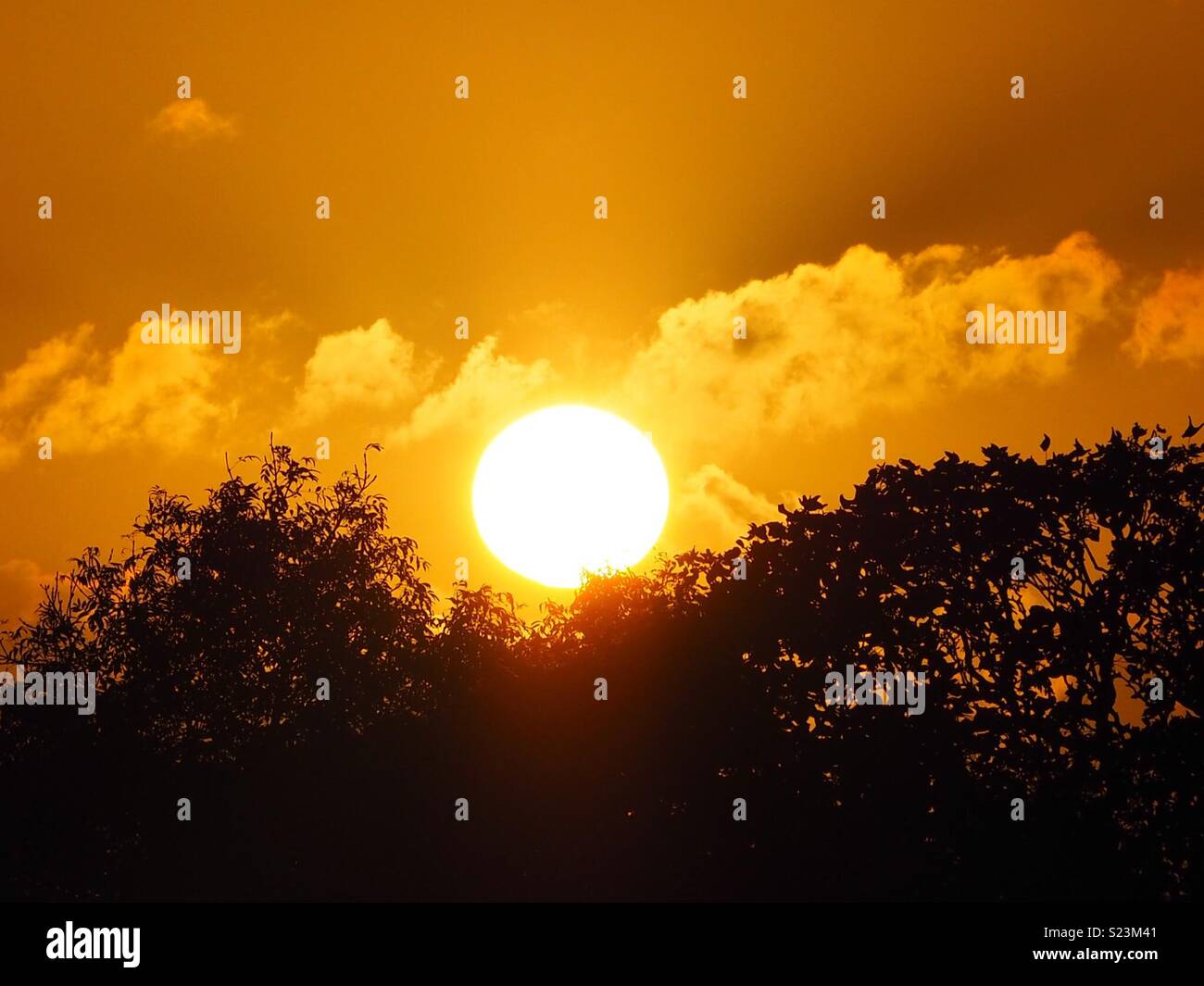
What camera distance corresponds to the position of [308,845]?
1061 inches

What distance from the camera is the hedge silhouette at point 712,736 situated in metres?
A: 26.2

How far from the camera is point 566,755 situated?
2784 centimetres

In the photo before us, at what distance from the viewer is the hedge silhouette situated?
26.2 meters

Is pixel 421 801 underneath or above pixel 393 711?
underneath

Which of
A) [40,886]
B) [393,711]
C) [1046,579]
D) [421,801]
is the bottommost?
[40,886]

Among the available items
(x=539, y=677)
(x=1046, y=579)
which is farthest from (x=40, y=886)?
(x=1046, y=579)

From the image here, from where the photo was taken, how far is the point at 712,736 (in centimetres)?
2777

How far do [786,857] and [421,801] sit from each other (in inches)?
347
